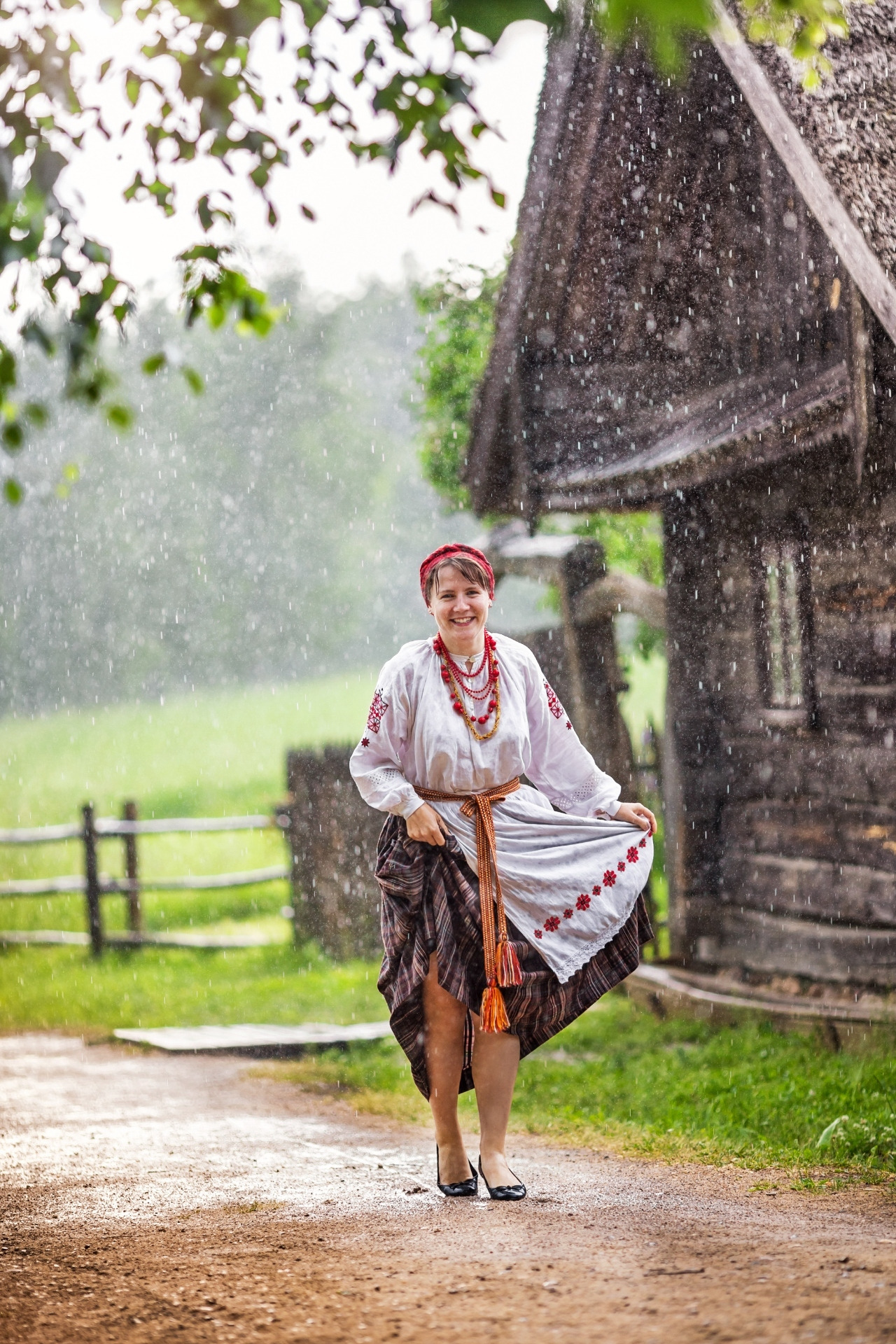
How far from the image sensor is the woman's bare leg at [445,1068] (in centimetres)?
419

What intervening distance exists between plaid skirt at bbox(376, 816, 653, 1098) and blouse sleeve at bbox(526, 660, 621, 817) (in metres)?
0.40

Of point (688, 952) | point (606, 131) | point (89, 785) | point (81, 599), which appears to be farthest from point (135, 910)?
point (81, 599)

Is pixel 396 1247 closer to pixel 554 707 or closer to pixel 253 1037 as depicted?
pixel 554 707

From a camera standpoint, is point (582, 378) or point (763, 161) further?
point (582, 378)

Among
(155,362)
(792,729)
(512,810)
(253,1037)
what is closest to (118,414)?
(155,362)

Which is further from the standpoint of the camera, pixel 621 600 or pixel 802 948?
pixel 621 600

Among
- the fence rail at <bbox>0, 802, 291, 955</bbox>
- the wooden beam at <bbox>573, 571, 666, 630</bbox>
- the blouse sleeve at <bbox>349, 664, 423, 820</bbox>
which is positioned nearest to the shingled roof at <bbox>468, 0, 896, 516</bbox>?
the wooden beam at <bbox>573, 571, 666, 630</bbox>

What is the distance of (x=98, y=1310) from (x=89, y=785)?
27388 mm

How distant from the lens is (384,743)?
13.7 feet

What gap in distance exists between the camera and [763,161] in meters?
7.42

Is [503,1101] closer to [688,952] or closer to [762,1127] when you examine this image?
[762,1127]

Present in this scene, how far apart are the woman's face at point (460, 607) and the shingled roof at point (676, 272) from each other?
2.31 meters

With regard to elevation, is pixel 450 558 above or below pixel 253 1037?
above

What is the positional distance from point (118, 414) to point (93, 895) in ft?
26.0
